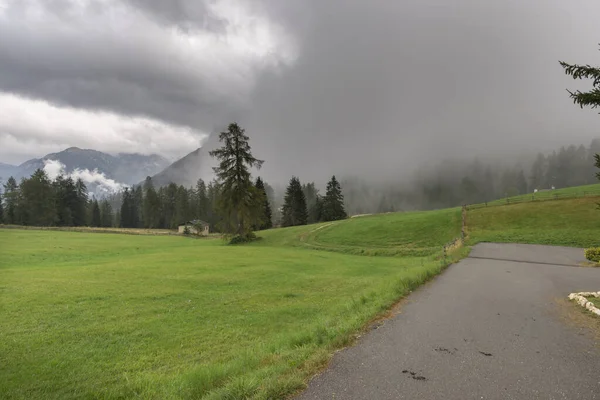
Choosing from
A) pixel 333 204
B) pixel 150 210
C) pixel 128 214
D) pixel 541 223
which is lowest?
pixel 541 223

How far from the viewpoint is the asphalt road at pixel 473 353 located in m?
5.42

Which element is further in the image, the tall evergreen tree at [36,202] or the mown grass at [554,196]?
the tall evergreen tree at [36,202]

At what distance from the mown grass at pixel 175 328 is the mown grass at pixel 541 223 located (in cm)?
2522

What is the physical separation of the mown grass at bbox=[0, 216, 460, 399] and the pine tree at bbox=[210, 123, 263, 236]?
27.9 meters

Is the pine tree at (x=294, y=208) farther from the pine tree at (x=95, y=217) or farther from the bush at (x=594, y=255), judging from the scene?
the pine tree at (x=95, y=217)

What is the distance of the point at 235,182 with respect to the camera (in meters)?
50.9

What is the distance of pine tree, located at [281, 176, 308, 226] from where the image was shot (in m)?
89.1

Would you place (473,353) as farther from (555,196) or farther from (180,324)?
(555,196)

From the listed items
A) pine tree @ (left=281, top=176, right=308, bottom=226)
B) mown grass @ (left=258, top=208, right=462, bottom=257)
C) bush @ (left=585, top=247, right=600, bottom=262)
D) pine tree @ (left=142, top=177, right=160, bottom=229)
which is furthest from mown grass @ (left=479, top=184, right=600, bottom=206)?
pine tree @ (left=142, top=177, right=160, bottom=229)

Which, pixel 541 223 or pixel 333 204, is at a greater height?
pixel 333 204

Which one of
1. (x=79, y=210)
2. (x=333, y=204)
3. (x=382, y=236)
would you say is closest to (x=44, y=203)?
(x=79, y=210)

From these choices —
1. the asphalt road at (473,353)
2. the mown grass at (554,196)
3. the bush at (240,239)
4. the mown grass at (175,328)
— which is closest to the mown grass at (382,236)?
the bush at (240,239)

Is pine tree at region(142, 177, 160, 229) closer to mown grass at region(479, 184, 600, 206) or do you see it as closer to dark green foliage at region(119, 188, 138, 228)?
dark green foliage at region(119, 188, 138, 228)

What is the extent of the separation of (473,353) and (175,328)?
8900 mm
